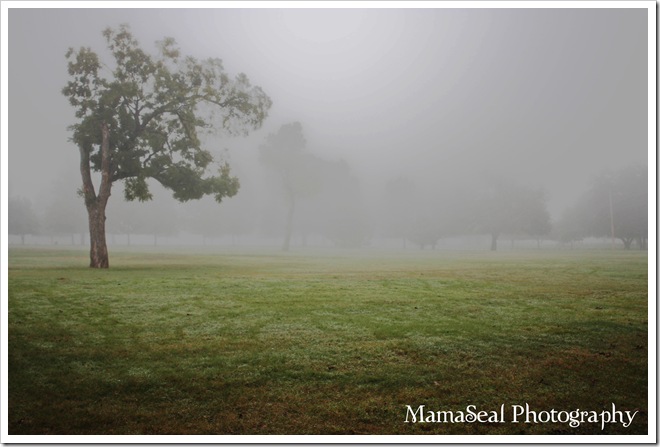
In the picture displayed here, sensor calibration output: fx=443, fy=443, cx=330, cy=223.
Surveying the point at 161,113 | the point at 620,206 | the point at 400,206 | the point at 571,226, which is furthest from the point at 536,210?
the point at 161,113

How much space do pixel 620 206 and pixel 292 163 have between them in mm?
13831

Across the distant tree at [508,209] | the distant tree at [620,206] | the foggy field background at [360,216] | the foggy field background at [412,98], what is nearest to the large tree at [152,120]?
the foggy field background at [360,216]

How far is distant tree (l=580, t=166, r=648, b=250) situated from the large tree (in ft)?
39.6

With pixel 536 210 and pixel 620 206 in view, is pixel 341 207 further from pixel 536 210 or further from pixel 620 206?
pixel 620 206

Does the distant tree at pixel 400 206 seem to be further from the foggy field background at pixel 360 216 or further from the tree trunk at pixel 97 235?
the tree trunk at pixel 97 235

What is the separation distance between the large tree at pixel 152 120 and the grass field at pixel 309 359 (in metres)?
6.65

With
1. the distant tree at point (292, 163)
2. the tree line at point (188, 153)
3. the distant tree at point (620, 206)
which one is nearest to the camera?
the distant tree at point (620, 206)

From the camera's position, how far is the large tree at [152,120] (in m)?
17.3

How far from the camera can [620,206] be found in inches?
Result: 629

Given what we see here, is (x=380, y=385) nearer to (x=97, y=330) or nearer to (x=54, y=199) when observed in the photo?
(x=97, y=330)

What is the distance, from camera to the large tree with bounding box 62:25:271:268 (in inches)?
680

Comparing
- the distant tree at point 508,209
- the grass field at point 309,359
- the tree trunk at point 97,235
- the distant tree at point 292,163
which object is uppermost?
the distant tree at point 292,163

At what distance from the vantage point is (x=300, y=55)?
13500 mm

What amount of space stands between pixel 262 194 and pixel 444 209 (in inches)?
382
